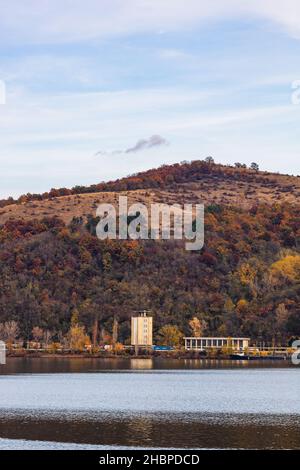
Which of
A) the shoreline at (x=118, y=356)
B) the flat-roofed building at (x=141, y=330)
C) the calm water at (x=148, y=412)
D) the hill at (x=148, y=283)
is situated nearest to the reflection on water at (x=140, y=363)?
the shoreline at (x=118, y=356)

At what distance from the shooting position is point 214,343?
6860 inches

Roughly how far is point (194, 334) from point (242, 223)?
33.1 m

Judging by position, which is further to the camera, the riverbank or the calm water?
the riverbank

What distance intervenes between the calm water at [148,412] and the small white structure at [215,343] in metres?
65.1

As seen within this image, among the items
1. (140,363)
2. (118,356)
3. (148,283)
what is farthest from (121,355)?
(140,363)

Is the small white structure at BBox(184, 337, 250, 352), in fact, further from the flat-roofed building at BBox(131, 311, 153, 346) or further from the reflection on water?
the flat-roofed building at BBox(131, 311, 153, 346)

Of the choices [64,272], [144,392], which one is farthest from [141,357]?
[144,392]

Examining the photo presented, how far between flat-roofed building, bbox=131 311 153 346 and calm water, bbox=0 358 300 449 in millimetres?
63404

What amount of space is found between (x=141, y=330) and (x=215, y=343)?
1297 centimetres

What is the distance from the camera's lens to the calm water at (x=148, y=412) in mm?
51281

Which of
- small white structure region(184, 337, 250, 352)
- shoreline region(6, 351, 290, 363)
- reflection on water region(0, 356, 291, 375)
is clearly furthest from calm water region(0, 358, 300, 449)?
small white structure region(184, 337, 250, 352)

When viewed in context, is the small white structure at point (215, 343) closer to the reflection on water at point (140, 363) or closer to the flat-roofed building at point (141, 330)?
the reflection on water at point (140, 363)

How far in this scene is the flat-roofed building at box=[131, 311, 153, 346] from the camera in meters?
168
